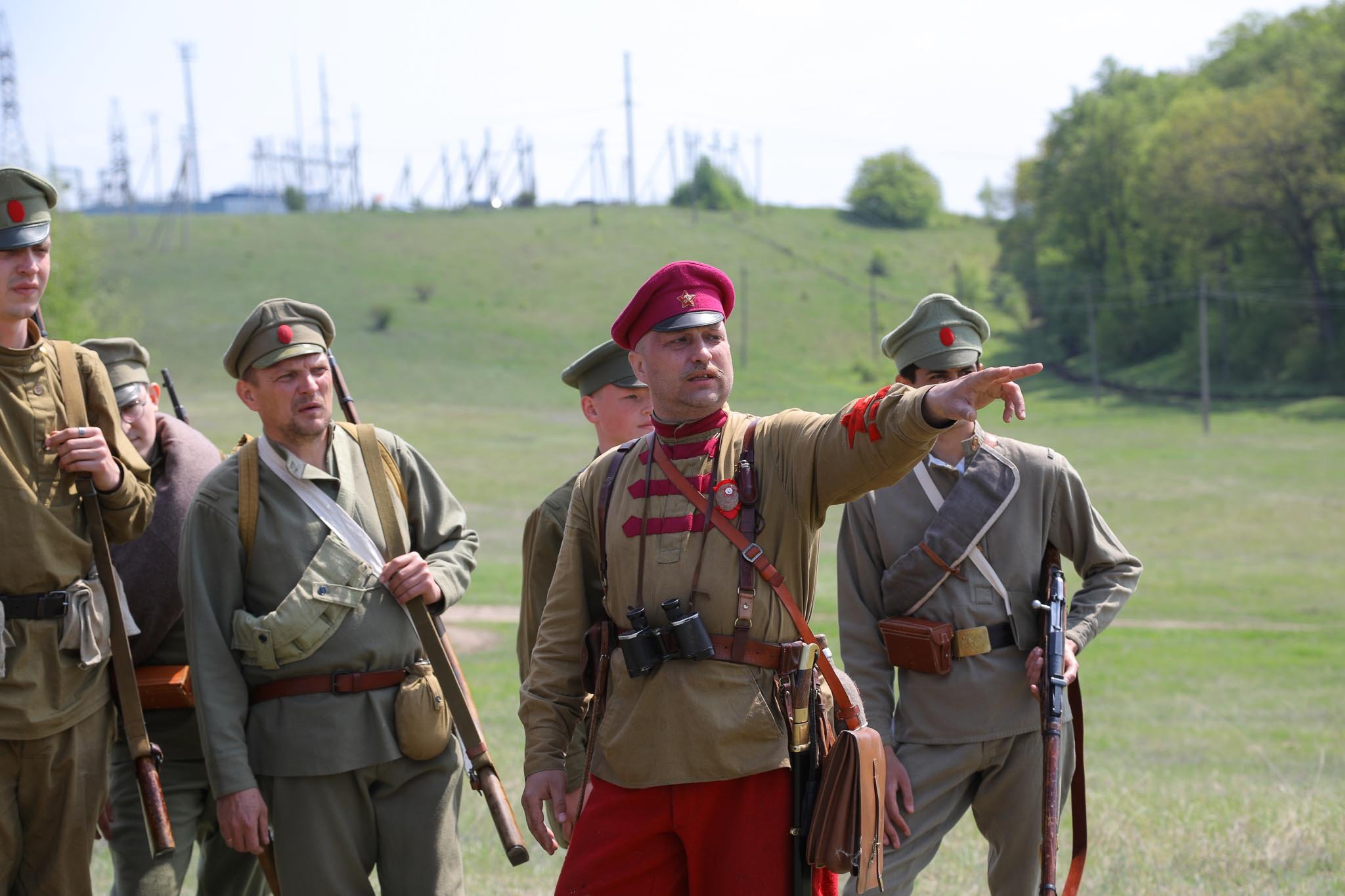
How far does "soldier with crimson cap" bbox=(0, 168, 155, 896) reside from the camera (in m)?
4.06

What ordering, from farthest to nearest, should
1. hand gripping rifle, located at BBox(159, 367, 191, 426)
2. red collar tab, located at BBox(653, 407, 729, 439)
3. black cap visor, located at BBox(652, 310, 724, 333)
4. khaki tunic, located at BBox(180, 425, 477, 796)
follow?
hand gripping rifle, located at BBox(159, 367, 191, 426) → khaki tunic, located at BBox(180, 425, 477, 796) → red collar tab, located at BBox(653, 407, 729, 439) → black cap visor, located at BBox(652, 310, 724, 333)

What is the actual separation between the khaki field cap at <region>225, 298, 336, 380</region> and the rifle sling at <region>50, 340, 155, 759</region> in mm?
486

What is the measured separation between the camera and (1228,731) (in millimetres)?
11688

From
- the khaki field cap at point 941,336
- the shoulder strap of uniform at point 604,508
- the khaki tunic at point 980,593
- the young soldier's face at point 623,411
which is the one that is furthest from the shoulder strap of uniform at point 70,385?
the khaki field cap at point 941,336

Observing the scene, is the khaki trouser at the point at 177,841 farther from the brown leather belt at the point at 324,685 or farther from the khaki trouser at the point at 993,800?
the khaki trouser at the point at 993,800

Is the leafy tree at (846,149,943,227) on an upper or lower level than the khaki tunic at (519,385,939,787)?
upper

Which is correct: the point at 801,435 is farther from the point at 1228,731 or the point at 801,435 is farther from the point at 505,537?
the point at 505,537

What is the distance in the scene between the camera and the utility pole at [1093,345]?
63406mm

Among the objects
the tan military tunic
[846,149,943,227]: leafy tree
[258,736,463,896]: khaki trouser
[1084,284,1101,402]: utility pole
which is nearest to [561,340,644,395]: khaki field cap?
the tan military tunic

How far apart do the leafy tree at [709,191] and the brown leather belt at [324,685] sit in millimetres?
110780

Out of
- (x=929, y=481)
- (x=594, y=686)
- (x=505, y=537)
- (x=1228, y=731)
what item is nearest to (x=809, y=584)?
(x=594, y=686)

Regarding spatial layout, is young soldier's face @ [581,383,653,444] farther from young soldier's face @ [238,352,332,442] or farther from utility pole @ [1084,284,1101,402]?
utility pole @ [1084,284,1101,402]

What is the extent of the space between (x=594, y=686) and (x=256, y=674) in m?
1.28

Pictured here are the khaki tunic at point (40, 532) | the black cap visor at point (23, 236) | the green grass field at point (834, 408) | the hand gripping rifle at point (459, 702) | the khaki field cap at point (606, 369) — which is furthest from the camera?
the green grass field at point (834, 408)
